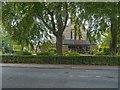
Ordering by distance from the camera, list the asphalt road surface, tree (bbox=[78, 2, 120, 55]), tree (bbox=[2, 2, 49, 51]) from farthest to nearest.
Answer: tree (bbox=[2, 2, 49, 51]), tree (bbox=[78, 2, 120, 55]), the asphalt road surface

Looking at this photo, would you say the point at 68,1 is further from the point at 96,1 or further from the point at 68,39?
the point at 68,39

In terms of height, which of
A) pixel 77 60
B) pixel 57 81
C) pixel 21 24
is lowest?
pixel 57 81

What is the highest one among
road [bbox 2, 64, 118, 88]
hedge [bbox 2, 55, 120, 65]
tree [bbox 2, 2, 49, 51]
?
tree [bbox 2, 2, 49, 51]

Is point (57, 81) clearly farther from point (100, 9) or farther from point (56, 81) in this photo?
point (100, 9)

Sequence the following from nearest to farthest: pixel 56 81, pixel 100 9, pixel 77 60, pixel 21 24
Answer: pixel 56 81, pixel 100 9, pixel 77 60, pixel 21 24

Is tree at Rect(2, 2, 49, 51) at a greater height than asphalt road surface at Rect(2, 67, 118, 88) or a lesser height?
greater

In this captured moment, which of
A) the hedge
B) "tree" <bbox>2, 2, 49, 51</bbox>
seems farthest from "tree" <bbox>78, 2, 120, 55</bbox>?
"tree" <bbox>2, 2, 49, 51</bbox>

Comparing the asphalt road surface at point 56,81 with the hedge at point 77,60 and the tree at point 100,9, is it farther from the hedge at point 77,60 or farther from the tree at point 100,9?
the hedge at point 77,60

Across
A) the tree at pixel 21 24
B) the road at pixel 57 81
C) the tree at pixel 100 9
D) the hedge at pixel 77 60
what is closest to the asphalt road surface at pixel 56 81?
the road at pixel 57 81

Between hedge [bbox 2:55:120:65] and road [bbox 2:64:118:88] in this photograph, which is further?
hedge [bbox 2:55:120:65]

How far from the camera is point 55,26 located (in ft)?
83.3

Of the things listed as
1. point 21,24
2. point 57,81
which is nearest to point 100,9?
point 21,24

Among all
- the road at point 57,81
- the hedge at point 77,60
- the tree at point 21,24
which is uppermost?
the tree at point 21,24

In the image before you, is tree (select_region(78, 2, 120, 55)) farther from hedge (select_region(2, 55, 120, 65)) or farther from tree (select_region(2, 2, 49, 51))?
tree (select_region(2, 2, 49, 51))
